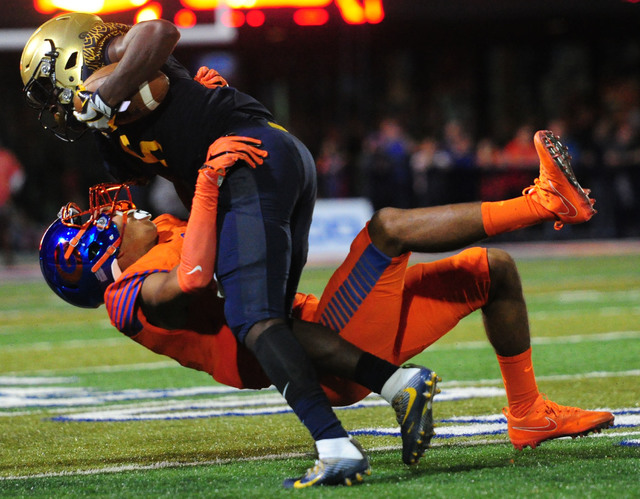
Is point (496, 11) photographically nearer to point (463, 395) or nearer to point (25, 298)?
point (25, 298)

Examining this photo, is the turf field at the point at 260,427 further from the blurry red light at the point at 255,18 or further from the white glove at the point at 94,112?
the blurry red light at the point at 255,18

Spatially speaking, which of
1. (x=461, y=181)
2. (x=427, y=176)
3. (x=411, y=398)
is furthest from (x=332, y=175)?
(x=411, y=398)

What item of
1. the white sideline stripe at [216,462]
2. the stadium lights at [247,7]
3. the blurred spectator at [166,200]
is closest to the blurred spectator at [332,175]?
the stadium lights at [247,7]

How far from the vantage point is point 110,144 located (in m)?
3.71

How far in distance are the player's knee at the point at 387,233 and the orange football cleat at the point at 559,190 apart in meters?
0.43

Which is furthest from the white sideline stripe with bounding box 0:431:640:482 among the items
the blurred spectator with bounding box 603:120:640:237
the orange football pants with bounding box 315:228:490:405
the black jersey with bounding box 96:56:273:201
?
the blurred spectator with bounding box 603:120:640:237

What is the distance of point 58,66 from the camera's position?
3.52 m

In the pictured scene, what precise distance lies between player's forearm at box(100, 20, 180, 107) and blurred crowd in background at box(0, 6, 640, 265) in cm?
1182

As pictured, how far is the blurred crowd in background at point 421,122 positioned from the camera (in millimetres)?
15391

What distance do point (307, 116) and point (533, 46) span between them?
4.74 meters

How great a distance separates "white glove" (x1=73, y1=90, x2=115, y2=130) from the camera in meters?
3.29

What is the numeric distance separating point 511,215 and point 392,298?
0.45 meters

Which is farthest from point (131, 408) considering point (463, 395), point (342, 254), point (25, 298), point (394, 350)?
point (342, 254)

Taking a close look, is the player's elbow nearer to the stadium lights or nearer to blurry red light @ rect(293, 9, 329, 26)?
the stadium lights
